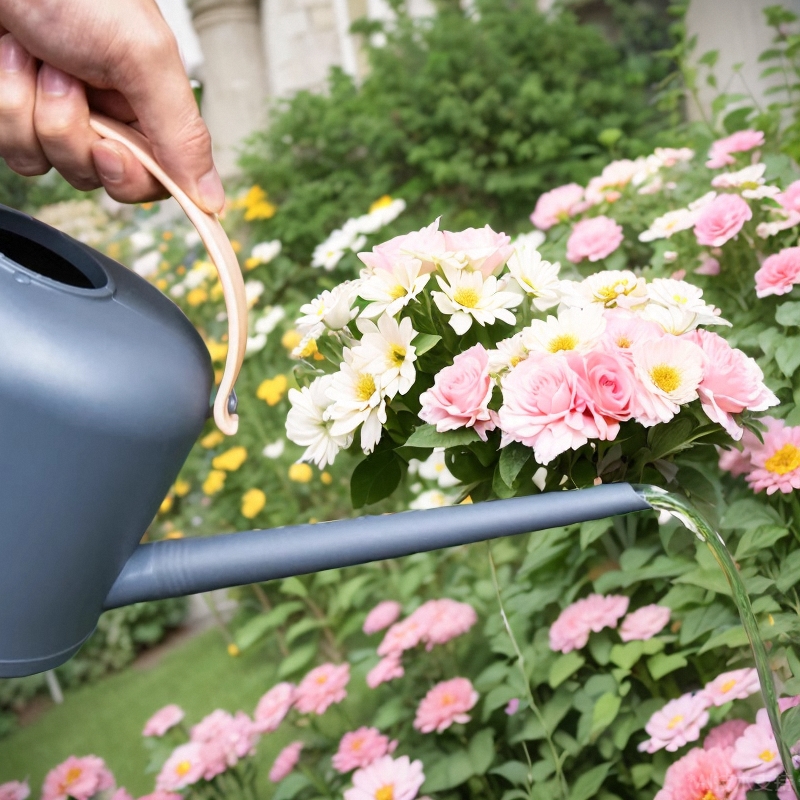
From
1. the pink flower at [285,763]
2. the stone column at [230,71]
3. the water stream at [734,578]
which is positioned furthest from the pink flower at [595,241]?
the stone column at [230,71]

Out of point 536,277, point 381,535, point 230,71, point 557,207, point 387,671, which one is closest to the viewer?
point 381,535

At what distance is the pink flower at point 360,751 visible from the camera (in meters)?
1.19

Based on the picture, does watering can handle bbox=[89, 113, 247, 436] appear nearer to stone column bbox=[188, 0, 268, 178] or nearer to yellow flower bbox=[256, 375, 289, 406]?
yellow flower bbox=[256, 375, 289, 406]

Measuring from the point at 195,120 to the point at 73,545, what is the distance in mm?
353

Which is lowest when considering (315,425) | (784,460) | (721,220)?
(784,460)

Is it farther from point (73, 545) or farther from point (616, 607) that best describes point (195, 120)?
point (616, 607)

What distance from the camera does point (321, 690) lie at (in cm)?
131

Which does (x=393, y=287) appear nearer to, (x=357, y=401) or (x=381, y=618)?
(x=357, y=401)

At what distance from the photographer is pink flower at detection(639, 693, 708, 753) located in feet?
3.30

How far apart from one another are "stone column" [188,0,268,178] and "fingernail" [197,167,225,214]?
388 cm

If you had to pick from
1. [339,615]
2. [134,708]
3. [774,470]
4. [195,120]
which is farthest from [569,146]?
[195,120]

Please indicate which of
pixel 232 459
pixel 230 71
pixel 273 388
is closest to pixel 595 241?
pixel 273 388

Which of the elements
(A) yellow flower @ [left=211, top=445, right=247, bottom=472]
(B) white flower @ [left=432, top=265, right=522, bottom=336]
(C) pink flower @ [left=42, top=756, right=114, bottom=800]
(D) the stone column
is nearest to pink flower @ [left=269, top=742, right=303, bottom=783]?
(C) pink flower @ [left=42, top=756, right=114, bottom=800]

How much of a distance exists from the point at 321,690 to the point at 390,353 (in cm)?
68
